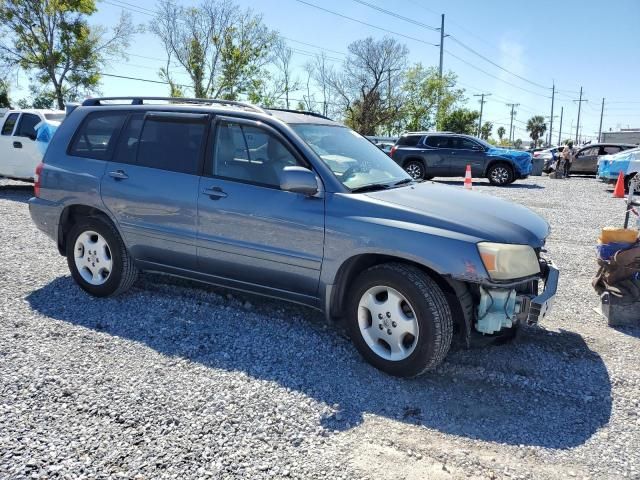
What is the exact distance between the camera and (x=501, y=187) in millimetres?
17141

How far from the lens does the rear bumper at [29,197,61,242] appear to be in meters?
4.80

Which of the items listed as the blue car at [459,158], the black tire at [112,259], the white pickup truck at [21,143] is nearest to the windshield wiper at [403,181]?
the black tire at [112,259]

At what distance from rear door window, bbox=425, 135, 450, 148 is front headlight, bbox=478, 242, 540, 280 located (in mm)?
14934

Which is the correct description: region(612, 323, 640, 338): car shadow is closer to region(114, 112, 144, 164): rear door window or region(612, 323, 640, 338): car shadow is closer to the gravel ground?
the gravel ground

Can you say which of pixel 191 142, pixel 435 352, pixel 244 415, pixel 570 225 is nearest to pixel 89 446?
pixel 244 415

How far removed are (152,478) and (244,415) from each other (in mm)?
649

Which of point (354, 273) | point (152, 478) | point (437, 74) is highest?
point (437, 74)

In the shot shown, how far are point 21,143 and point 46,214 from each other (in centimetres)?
762

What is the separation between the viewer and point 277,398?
3.15 m

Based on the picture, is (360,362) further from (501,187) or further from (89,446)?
(501,187)

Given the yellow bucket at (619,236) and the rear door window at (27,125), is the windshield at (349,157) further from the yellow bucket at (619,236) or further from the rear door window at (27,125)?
the rear door window at (27,125)

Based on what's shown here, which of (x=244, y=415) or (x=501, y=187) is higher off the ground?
(x=501, y=187)

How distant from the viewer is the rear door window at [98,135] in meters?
4.62

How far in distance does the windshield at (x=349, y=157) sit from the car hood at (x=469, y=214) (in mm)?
249
